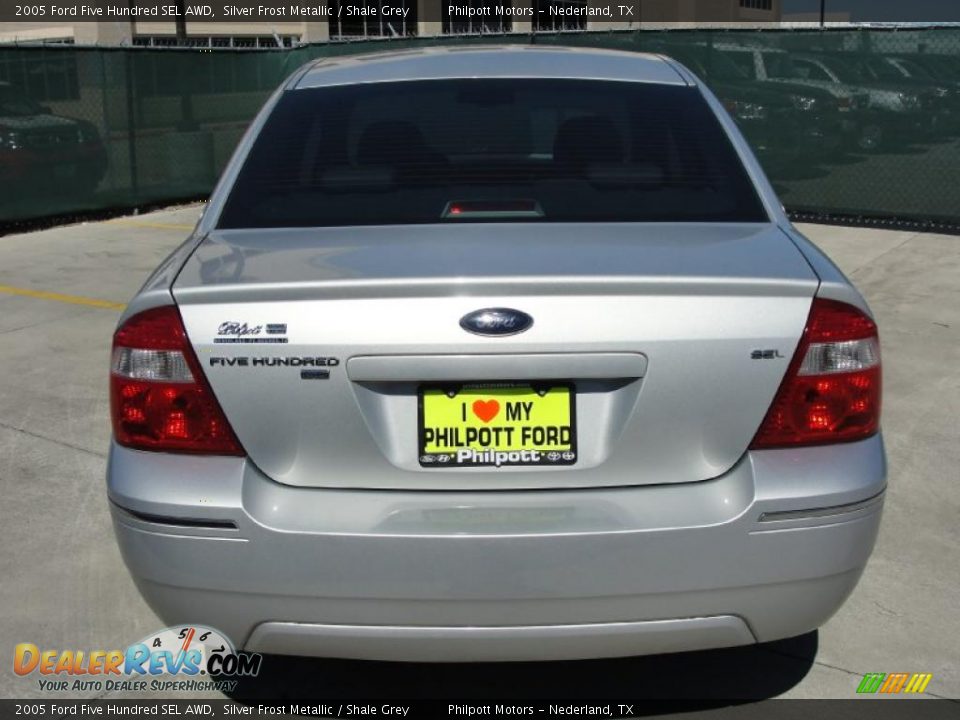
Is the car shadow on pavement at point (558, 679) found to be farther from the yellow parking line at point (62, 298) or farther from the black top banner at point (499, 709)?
the yellow parking line at point (62, 298)

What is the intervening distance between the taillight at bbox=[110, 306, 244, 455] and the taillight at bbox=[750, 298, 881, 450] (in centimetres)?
121

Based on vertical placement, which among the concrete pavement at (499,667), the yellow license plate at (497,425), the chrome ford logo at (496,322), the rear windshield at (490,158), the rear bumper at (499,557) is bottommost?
the concrete pavement at (499,667)

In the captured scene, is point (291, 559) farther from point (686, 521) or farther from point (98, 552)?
point (98, 552)

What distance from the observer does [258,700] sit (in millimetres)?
3279

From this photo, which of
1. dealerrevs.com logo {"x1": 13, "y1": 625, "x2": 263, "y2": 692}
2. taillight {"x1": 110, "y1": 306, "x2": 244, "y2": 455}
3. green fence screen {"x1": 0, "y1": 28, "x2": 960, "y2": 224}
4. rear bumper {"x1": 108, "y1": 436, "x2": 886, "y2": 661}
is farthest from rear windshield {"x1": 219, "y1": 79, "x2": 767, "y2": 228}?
green fence screen {"x1": 0, "y1": 28, "x2": 960, "y2": 224}

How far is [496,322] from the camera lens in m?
2.54

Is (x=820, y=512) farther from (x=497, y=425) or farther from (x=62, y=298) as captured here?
(x=62, y=298)

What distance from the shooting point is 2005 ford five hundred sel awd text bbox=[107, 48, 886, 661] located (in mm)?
2551

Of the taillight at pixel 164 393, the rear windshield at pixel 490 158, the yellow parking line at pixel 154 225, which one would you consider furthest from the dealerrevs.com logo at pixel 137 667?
the yellow parking line at pixel 154 225

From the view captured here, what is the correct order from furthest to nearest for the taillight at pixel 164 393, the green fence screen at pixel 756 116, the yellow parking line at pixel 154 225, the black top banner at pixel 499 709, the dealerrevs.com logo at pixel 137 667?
the yellow parking line at pixel 154 225 → the green fence screen at pixel 756 116 → the dealerrevs.com logo at pixel 137 667 → the black top banner at pixel 499 709 → the taillight at pixel 164 393

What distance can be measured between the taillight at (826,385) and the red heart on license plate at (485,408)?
1.89ft

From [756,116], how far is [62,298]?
7.60 m

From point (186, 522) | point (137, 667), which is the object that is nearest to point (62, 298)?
point (137, 667)

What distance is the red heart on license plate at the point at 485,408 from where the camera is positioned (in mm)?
2574
